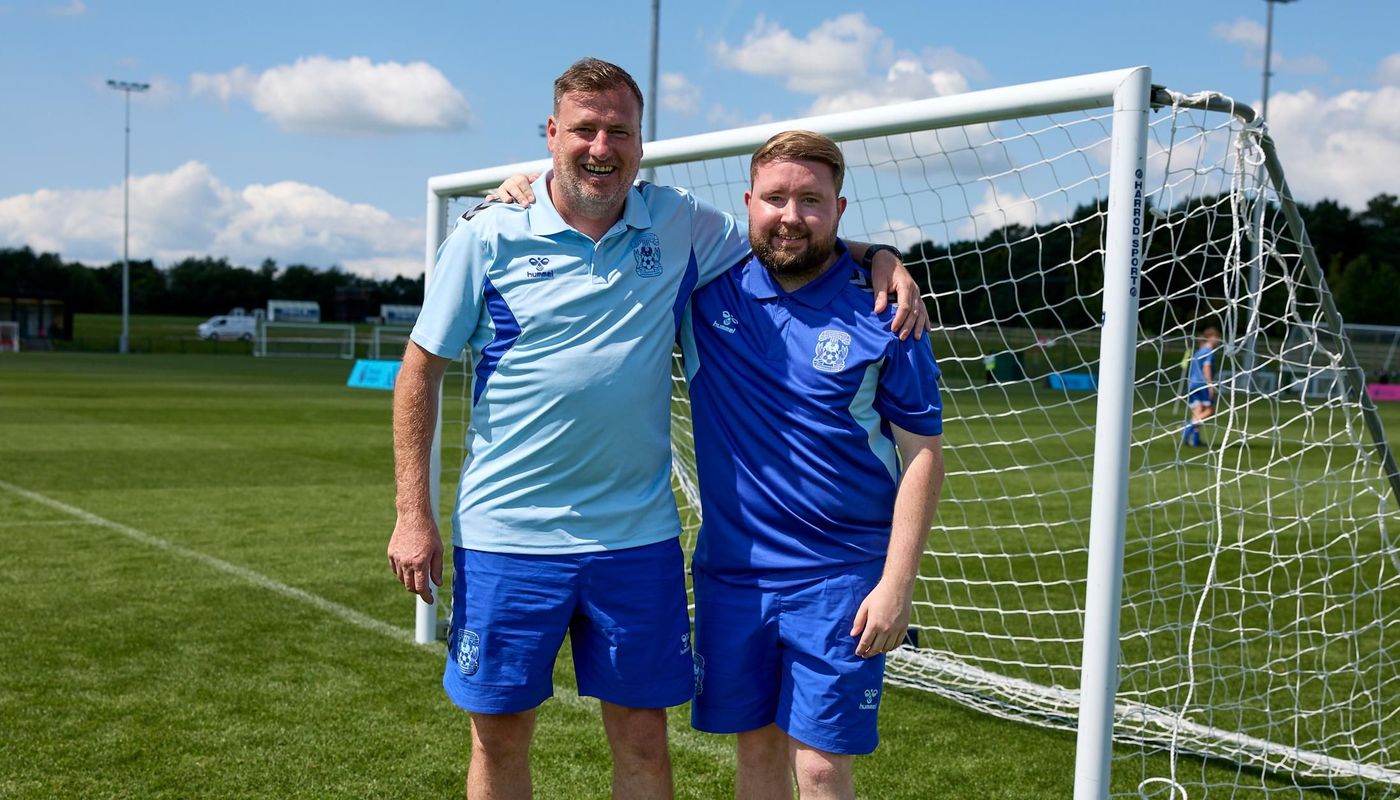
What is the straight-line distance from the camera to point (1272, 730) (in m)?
4.94

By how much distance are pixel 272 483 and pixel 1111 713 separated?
31.4 ft

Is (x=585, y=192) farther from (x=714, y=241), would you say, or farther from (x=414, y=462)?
(x=414, y=462)

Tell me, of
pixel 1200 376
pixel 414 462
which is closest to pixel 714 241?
pixel 414 462

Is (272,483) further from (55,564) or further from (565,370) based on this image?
(565,370)

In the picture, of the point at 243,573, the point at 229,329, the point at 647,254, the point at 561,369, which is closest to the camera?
the point at 561,369

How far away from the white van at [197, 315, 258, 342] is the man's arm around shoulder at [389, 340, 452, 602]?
195ft

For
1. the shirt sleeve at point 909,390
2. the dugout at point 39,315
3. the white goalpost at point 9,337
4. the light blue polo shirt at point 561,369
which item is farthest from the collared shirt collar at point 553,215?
the dugout at point 39,315

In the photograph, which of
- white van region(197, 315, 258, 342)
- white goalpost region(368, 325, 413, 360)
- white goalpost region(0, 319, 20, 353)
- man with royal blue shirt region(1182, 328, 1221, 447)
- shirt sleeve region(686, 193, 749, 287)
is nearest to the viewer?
shirt sleeve region(686, 193, 749, 287)

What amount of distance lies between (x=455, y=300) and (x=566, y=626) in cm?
83

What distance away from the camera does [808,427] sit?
283 cm

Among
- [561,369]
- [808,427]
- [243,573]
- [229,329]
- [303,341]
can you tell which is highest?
[561,369]

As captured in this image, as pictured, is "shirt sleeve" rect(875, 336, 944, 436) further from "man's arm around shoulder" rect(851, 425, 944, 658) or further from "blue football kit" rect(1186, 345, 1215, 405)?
"blue football kit" rect(1186, 345, 1215, 405)

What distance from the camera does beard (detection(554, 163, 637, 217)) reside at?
2928mm

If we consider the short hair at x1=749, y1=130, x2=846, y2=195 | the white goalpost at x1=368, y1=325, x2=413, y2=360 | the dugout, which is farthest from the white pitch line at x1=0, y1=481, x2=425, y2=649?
the dugout
